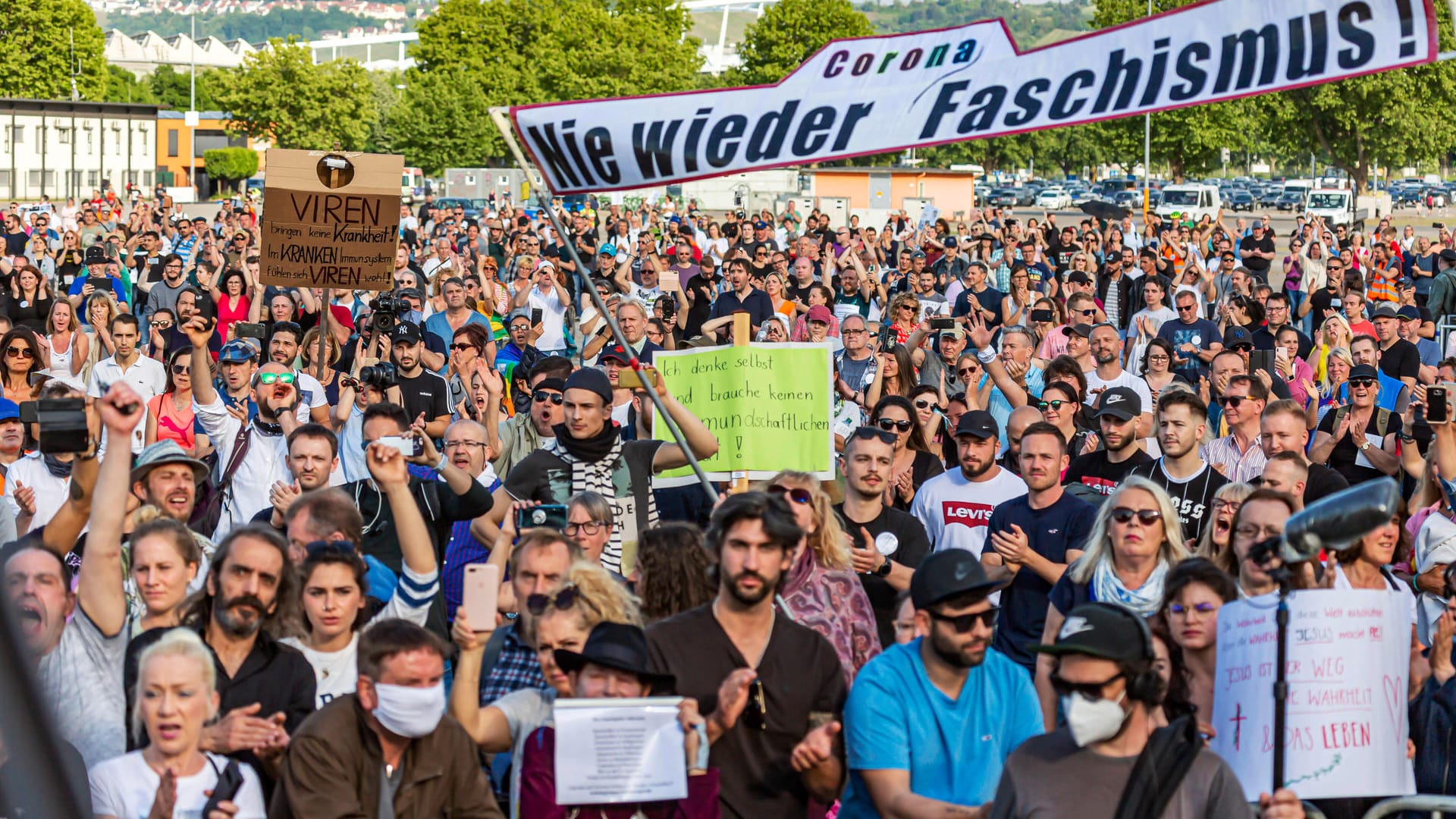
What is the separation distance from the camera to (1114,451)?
7.96 metres

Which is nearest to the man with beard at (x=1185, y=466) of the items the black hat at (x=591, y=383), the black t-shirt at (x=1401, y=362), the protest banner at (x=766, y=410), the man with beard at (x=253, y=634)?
the protest banner at (x=766, y=410)

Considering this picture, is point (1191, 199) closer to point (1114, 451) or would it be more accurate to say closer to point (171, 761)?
point (1114, 451)

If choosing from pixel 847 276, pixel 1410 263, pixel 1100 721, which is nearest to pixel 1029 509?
Result: pixel 1100 721

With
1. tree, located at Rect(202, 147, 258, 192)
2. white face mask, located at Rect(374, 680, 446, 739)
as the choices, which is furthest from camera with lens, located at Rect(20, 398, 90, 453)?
tree, located at Rect(202, 147, 258, 192)

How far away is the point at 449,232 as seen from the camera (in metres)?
26.2

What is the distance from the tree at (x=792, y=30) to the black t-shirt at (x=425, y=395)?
261ft

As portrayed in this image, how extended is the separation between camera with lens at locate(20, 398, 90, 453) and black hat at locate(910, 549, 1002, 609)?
95.5 inches

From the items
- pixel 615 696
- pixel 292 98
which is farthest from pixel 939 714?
pixel 292 98

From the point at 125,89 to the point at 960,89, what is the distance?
4974 inches

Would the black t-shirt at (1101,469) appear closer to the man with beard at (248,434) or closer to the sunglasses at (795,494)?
the sunglasses at (795,494)

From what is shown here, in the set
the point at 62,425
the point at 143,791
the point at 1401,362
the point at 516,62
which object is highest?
the point at 516,62

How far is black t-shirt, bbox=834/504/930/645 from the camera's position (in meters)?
6.38

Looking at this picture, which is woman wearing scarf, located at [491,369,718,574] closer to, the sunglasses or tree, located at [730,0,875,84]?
the sunglasses

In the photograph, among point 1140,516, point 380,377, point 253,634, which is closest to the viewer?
point 253,634
